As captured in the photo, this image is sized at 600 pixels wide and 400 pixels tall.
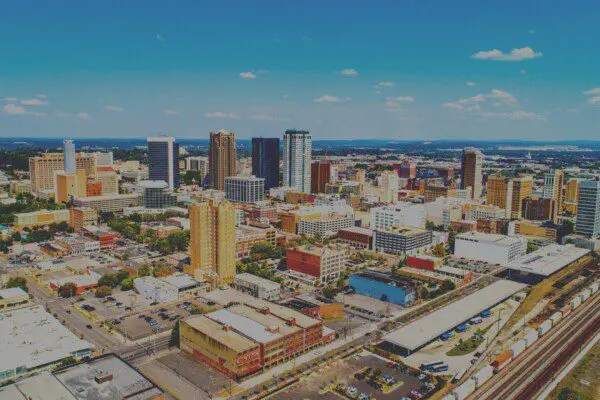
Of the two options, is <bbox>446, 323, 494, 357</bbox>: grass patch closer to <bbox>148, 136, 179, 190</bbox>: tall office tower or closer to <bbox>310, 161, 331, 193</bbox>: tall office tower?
<bbox>310, 161, 331, 193</bbox>: tall office tower

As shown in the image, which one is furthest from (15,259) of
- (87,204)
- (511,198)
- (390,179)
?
(511,198)

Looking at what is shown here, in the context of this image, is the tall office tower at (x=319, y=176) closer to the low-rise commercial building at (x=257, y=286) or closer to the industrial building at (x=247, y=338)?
the low-rise commercial building at (x=257, y=286)

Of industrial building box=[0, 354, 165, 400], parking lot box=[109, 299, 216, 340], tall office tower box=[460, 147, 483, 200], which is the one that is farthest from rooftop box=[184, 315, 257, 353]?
tall office tower box=[460, 147, 483, 200]

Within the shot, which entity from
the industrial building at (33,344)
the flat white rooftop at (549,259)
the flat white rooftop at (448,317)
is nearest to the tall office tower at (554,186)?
the flat white rooftop at (549,259)

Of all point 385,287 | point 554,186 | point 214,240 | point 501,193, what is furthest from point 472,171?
point 214,240

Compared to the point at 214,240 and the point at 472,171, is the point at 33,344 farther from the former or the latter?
the point at 472,171

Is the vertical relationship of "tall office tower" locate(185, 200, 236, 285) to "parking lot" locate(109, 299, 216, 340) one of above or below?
above

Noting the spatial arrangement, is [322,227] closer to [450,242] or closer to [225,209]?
[450,242]
